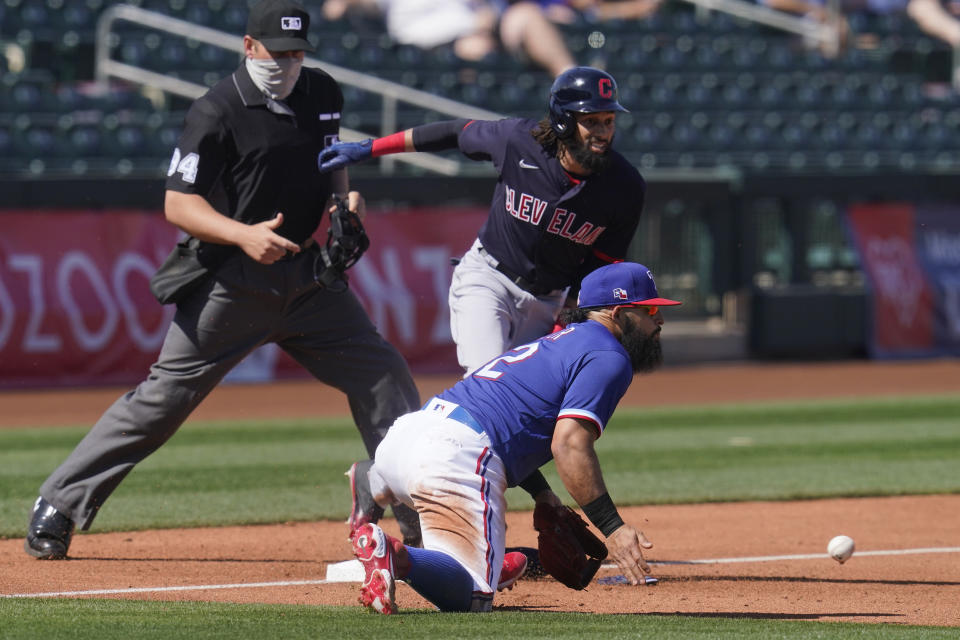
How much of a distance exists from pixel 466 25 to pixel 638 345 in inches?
599

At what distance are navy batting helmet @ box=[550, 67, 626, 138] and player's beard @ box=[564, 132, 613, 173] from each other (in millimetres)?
117

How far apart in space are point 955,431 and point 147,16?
10554 mm

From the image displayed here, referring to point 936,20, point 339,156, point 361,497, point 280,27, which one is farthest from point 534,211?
point 936,20

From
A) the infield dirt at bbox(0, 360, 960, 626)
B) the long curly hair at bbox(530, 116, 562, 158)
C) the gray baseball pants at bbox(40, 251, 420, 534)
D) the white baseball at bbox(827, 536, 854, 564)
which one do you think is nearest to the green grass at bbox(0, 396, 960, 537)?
the infield dirt at bbox(0, 360, 960, 626)

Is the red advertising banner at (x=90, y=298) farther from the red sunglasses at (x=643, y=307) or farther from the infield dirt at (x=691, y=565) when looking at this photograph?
the red sunglasses at (x=643, y=307)

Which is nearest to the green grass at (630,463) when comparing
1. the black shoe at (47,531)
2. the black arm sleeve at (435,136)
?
the black shoe at (47,531)

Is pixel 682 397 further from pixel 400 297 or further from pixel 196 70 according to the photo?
pixel 196 70

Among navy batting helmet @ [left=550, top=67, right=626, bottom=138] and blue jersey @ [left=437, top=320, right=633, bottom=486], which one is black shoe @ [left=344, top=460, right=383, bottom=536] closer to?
blue jersey @ [left=437, top=320, right=633, bottom=486]

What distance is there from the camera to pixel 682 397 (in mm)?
13898

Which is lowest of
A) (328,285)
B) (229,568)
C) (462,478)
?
(229,568)

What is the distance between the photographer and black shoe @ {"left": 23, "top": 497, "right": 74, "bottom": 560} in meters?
5.69

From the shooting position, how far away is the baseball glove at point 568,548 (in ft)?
15.5

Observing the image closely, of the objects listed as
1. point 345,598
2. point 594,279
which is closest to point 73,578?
point 345,598

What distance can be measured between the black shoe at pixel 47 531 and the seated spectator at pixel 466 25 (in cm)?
1389
